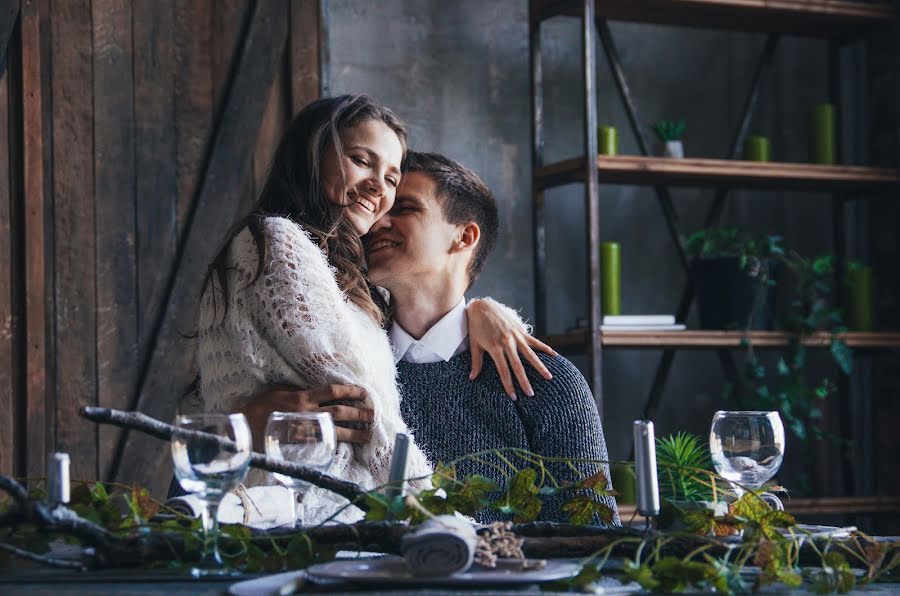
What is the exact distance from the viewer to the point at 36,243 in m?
3.33

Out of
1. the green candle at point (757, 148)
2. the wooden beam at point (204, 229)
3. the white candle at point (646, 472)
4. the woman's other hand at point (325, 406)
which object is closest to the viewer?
the white candle at point (646, 472)

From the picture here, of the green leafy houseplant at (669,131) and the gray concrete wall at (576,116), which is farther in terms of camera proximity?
the gray concrete wall at (576,116)

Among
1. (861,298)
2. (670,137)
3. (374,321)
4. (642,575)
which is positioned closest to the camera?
(642,575)

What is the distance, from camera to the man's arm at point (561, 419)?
234cm

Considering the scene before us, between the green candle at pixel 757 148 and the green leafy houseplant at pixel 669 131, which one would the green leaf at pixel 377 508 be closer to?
the green leafy houseplant at pixel 669 131

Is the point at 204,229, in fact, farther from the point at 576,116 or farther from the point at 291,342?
the point at 291,342

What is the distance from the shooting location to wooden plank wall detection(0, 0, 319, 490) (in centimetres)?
332

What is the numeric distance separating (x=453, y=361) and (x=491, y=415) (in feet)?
0.49

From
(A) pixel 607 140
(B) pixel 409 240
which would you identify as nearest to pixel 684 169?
(A) pixel 607 140

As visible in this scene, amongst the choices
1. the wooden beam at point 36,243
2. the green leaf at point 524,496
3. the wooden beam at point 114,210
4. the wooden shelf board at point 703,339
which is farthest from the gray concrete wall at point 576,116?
the green leaf at point 524,496

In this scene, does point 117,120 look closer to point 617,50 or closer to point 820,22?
point 617,50

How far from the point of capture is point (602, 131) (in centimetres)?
366

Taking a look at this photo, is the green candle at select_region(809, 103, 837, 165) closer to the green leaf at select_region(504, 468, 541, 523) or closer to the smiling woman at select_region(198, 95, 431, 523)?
the smiling woman at select_region(198, 95, 431, 523)

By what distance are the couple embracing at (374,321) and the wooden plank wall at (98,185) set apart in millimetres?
1254
